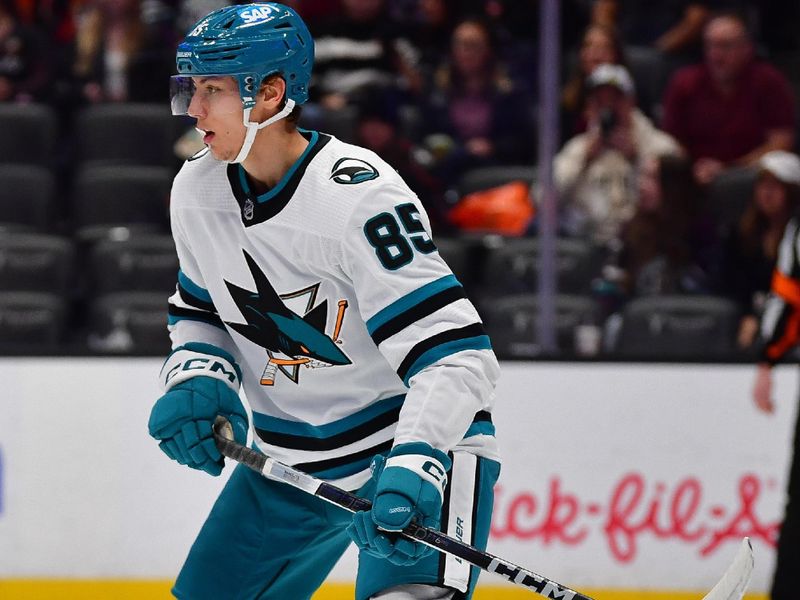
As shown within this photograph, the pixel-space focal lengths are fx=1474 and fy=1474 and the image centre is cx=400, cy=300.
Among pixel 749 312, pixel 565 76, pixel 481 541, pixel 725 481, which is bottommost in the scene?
pixel 725 481

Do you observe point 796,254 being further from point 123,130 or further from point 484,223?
point 123,130

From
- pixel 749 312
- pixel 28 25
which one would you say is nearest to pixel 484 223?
pixel 749 312

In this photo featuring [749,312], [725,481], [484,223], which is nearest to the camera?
[725,481]

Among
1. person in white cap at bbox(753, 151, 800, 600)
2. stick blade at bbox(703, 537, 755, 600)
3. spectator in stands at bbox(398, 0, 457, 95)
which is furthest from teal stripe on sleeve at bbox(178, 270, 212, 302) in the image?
spectator in stands at bbox(398, 0, 457, 95)

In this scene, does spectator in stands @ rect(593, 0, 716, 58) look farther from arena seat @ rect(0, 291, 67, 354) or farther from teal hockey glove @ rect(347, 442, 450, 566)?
teal hockey glove @ rect(347, 442, 450, 566)

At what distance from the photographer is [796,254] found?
379 cm

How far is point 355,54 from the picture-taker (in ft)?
18.2

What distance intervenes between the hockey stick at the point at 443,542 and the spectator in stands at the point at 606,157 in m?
2.50

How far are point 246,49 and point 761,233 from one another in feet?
9.46

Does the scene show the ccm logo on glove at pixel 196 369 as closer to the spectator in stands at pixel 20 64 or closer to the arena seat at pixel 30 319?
the arena seat at pixel 30 319

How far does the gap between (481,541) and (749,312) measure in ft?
8.18

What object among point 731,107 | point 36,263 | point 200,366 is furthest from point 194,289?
point 731,107

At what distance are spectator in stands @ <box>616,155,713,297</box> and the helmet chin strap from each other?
8.20ft

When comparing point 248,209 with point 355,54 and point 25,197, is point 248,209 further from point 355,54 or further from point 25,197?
point 355,54
